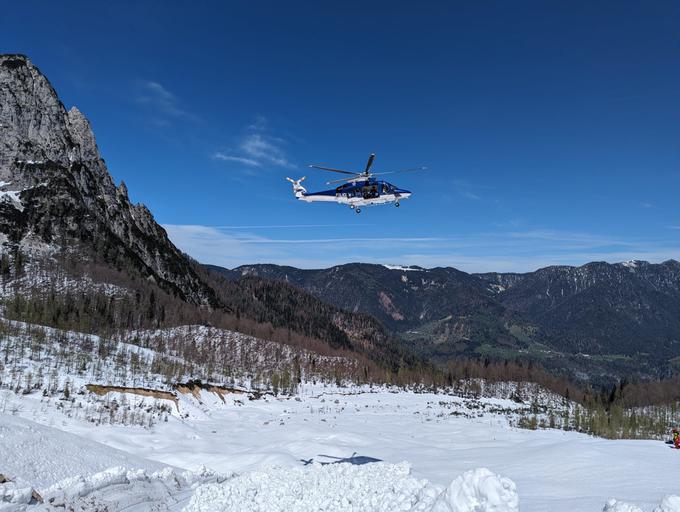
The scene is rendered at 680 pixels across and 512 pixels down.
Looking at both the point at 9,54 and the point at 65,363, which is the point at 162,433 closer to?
the point at 65,363

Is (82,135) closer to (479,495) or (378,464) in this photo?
(378,464)

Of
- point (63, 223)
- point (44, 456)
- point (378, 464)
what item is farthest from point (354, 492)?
point (63, 223)

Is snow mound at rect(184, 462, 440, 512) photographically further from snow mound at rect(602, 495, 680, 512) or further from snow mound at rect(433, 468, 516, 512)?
snow mound at rect(602, 495, 680, 512)

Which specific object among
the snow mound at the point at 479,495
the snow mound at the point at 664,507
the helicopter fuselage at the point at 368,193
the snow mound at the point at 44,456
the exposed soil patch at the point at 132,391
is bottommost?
the exposed soil patch at the point at 132,391

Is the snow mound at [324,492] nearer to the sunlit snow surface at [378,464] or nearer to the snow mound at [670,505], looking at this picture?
the sunlit snow surface at [378,464]

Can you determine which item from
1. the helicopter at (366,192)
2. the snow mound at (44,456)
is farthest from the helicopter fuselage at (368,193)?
the snow mound at (44,456)
